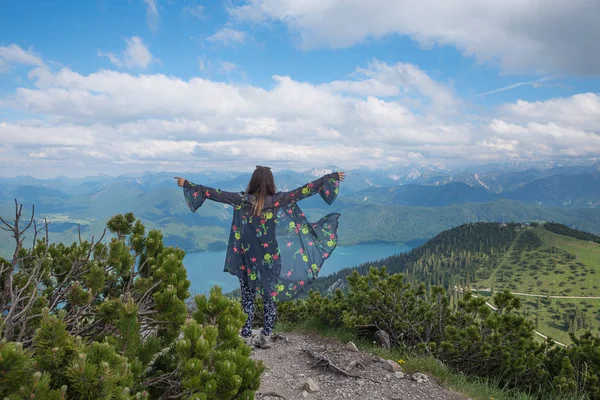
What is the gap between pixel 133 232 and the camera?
5.52 m

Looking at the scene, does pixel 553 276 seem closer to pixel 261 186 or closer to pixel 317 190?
pixel 317 190

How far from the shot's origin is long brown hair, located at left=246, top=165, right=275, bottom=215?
6.71m

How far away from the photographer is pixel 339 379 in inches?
216

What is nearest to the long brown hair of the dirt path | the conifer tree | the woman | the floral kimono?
the woman

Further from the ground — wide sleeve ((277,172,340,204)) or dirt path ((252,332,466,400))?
wide sleeve ((277,172,340,204))

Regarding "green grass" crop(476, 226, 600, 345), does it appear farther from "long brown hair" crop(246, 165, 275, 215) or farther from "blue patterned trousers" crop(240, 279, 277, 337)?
"long brown hair" crop(246, 165, 275, 215)

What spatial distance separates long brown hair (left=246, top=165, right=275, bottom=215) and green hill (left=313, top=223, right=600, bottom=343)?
111216 millimetres

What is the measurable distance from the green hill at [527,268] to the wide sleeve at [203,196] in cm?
11123

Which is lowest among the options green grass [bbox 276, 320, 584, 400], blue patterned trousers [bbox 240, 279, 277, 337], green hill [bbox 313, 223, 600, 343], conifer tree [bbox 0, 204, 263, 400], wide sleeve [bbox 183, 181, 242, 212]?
green hill [bbox 313, 223, 600, 343]

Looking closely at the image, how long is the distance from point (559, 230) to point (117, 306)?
737ft

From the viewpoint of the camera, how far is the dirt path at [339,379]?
500 cm

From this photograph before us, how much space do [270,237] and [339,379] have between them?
270cm

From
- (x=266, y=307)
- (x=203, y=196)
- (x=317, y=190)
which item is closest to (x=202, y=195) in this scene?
(x=203, y=196)

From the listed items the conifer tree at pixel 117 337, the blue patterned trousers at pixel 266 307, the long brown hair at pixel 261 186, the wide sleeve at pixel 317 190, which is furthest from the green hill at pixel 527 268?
the conifer tree at pixel 117 337
